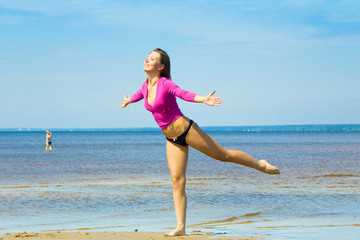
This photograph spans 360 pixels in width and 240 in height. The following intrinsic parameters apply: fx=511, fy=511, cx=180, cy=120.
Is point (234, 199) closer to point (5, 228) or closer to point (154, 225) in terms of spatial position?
point (154, 225)

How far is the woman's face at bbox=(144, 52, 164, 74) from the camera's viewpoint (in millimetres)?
6449

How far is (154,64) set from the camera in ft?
21.2

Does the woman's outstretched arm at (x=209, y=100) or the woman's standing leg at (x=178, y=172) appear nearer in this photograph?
the woman's outstretched arm at (x=209, y=100)

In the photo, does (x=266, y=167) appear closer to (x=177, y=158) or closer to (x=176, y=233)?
(x=177, y=158)

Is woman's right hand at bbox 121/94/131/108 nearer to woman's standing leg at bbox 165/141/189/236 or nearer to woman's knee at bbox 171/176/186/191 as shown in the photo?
woman's standing leg at bbox 165/141/189/236

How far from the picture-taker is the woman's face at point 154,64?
21.2 ft

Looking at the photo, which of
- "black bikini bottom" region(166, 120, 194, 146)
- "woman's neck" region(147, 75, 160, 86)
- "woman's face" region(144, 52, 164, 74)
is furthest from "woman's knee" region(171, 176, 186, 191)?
"woman's face" region(144, 52, 164, 74)

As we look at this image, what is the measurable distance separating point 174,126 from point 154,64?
0.83m

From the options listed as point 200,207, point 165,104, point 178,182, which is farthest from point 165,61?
point 200,207

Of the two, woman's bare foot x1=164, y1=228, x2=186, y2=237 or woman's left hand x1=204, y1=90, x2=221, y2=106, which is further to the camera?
woman's bare foot x1=164, y1=228, x2=186, y2=237

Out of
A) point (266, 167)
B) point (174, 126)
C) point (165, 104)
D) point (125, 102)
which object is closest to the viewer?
point (165, 104)

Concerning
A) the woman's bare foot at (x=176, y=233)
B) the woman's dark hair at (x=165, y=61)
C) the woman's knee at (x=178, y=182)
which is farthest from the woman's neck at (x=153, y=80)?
the woman's bare foot at (x=176, y=233)

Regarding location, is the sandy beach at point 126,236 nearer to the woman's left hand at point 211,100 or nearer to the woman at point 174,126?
the woman at point 174,126

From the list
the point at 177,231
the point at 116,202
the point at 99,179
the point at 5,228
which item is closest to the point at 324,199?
the point at 116,202
